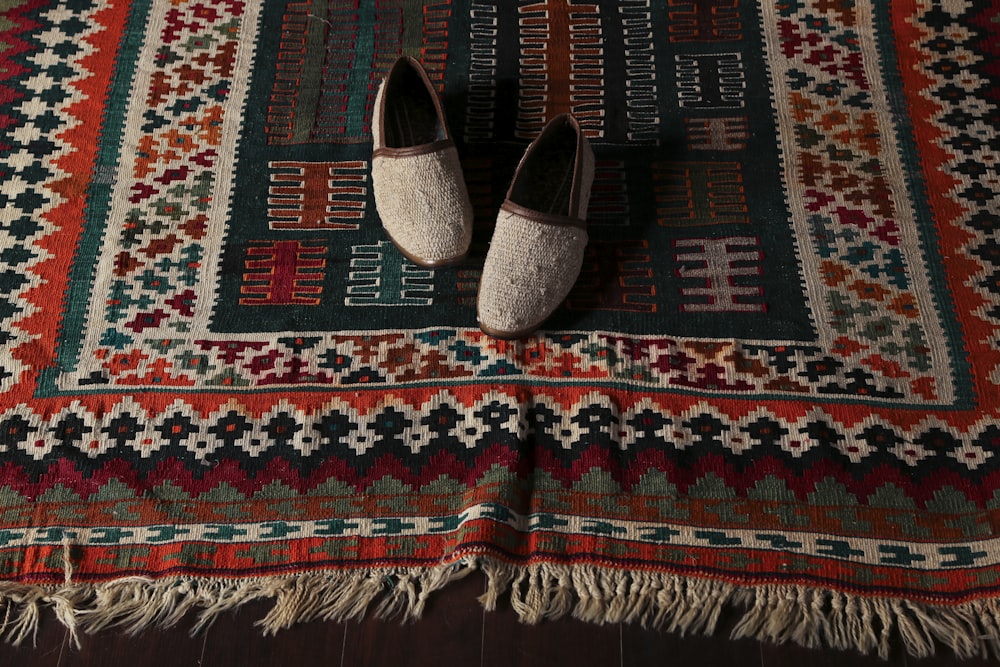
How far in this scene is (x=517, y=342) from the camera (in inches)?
43.6

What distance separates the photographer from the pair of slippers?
1.07 metres

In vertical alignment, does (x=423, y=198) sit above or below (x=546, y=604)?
above

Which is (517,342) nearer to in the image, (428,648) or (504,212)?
(504,212)

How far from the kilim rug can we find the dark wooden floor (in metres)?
0.02

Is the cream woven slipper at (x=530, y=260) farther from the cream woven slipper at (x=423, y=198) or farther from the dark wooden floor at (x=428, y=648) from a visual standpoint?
the dark wooden floor at (x=428, y=648)

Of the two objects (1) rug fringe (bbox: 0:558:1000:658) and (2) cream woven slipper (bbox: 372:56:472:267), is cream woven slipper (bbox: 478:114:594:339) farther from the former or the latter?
(1) rug fringe (bbox: 0:558:1000:658)

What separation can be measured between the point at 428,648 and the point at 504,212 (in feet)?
1.86

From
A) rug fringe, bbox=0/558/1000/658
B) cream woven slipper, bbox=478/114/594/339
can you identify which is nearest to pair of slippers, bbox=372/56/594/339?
cream woven slipper, bbox=478/114/594/339

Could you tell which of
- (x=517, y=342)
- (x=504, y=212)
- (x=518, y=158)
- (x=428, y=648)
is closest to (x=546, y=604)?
(x=428, y=648)

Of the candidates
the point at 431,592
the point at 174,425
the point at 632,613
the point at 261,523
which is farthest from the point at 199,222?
the point at 632,613

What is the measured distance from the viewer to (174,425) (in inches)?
41.9

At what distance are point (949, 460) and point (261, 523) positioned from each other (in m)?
0.89

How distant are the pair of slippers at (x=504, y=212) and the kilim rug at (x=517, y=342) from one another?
5cm

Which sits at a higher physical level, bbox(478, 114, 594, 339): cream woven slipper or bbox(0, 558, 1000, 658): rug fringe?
bbox(478, 114, 594, 339): cream woven slipper
